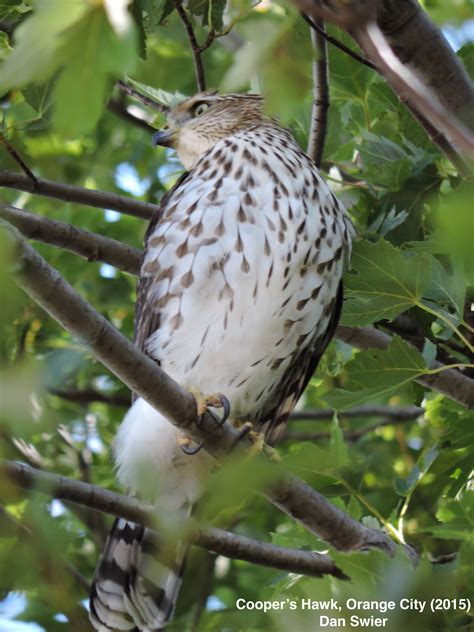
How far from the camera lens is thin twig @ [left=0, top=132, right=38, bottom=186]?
11.5ft

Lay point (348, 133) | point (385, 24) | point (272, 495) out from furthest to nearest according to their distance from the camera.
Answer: point (348, 133)
point (272, 495)
point (385, 24)

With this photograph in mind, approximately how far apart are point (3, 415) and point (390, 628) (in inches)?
36.0

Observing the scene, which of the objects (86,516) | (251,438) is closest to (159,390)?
(251,438)

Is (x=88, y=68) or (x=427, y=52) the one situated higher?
(x=88, y=68)

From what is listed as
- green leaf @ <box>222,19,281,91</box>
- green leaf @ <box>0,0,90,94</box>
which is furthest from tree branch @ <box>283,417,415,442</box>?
green leaf @ <box>0,0,90,94</box>

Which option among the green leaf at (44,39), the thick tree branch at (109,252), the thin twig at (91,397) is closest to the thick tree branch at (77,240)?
the thick tree branch at (109,252)

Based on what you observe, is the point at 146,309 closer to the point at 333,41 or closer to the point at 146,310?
the point at 146,310

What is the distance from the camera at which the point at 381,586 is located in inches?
91.2

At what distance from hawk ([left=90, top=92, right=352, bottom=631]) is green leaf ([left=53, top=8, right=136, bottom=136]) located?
248cm

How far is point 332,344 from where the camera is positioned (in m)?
4.89

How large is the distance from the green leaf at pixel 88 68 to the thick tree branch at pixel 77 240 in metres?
1.98

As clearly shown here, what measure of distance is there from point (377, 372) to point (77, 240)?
1327 millimetres

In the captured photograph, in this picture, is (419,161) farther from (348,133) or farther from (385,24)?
(385,24)

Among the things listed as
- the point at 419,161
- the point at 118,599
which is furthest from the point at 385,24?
the point at 118,599
